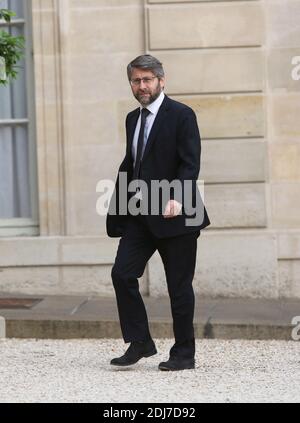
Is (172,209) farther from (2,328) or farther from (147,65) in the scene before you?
(2,328)

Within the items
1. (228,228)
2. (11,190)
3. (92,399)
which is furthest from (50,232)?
(92,399)

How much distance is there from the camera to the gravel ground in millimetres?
6703

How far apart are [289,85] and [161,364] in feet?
13.5

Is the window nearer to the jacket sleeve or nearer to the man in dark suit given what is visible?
the man in dark suit

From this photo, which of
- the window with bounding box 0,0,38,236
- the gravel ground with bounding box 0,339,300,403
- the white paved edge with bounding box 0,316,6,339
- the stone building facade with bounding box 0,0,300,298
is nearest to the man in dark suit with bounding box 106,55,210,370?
the gravel ground with bounding box 0,339,300,403

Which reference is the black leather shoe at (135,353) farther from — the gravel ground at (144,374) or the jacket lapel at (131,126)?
the jacket lapel at (131,126)

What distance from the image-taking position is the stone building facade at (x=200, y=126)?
10.8 meters

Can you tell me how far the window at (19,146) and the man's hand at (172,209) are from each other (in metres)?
4.09

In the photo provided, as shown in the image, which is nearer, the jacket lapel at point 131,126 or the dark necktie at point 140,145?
the dark necktie at point 140,145

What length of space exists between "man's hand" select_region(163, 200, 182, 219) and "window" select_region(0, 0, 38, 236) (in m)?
4.09

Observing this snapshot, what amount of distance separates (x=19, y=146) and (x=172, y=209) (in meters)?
4.35

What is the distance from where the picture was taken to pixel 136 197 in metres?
7.47

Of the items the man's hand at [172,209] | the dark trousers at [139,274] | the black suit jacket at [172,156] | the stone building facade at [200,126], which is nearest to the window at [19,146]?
the stone building facade at [200,126]

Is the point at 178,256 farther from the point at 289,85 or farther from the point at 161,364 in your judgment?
the point at 289,85
